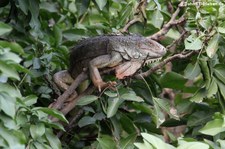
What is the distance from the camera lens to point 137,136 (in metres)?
3.04

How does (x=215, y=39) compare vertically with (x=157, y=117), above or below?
above

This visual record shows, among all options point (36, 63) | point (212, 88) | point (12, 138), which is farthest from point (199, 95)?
point (12, 138)

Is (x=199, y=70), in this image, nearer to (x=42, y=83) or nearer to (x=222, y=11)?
(x=222, y=11)

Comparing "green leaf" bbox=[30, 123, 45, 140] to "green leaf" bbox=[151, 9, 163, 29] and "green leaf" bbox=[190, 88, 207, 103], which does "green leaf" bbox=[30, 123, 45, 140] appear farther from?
"green leaf" bbox=[151, 9, 163, 29]

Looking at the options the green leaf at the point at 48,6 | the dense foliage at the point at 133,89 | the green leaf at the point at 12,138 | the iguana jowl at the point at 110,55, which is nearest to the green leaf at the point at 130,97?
the dense foliage at the point at 133,89

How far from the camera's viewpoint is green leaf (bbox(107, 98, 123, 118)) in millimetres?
2916

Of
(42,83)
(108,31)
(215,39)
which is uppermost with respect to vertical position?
(215,39)

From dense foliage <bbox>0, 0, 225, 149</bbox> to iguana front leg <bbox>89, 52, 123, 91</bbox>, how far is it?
61 millimetres

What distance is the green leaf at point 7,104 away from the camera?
7.27 feet

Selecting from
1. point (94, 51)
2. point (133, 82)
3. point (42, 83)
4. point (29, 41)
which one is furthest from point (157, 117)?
point (29, 41)

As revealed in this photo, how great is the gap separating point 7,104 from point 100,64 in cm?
108

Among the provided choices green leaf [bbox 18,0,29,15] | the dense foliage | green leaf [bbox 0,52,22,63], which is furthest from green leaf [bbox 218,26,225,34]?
green leaf [bbox 0,52,22,63]

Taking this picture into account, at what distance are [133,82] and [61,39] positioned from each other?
720 mm

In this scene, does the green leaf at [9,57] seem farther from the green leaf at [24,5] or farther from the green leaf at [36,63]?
the green leaf at [24,5]
